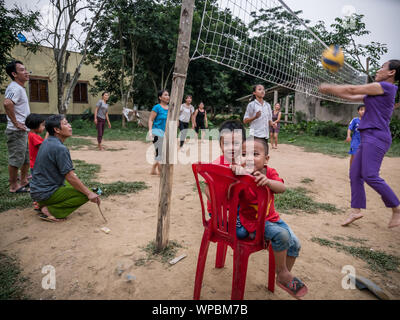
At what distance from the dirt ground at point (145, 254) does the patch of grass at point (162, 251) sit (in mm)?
57

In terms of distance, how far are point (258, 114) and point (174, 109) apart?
9.68 ft

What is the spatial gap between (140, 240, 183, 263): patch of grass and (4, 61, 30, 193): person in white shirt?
2818 millimetres

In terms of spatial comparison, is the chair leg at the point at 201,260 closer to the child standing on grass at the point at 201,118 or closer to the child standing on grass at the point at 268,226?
the child standing on grass at the point at 268,226

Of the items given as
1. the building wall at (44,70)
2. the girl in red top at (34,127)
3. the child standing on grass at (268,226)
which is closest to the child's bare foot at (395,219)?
the child standing on grass at (268,226)

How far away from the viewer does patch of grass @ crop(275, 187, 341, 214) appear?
383 centimetres

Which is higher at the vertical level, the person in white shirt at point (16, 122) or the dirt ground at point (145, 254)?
the person in white shirt at point (16, 122)

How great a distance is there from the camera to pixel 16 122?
3982 millimetres

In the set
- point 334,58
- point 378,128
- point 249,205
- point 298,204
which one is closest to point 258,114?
point 334,58

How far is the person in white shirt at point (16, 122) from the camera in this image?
3.98 m

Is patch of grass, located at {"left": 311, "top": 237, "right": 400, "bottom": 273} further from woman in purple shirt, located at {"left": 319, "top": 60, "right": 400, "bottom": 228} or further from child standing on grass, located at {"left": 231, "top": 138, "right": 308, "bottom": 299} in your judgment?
child standing on grass, located at {"left": 231, "top": 138, "right": 308, "bottom": 299}

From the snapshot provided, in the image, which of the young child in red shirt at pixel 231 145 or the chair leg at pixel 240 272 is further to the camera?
the young child in red shirt at pixel 231 145

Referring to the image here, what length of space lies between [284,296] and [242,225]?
2.35 feet

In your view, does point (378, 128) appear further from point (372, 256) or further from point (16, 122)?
point (16, 122)
